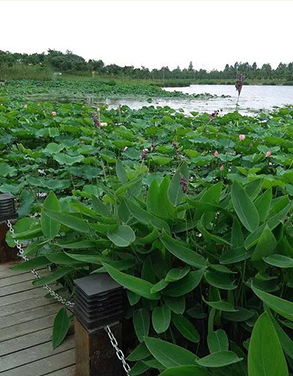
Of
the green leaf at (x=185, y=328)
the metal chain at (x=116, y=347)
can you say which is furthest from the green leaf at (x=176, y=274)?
the metal chain at (x=116, y=347)

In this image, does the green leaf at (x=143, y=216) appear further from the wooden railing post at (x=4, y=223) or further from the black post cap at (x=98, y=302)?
the wooden railing post at (x=4, y=223)

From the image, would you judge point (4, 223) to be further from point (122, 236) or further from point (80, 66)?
point (80, 66)

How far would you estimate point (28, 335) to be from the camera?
124 cm

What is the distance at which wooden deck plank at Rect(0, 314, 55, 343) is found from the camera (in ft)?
4.05

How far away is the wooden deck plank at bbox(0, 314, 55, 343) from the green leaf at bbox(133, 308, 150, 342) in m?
0.38

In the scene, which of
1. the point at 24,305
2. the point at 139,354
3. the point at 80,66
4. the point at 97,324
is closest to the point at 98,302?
the point at 97,324

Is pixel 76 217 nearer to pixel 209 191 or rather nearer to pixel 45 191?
pixel 209 191

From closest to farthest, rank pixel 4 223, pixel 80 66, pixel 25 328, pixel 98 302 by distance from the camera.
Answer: pixel 98 302, pixel 25 328, pixel 4 223, pixel 80 66

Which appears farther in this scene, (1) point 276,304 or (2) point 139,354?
(2) point 139,354

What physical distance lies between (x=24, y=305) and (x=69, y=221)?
0.41 metres

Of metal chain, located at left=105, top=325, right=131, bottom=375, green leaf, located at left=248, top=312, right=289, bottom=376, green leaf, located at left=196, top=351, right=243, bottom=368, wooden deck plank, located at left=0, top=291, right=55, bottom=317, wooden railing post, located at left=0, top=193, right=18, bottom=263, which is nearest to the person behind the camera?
green leaf, located at left=248, top=312, right=289, bottom=376

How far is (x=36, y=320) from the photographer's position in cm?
132

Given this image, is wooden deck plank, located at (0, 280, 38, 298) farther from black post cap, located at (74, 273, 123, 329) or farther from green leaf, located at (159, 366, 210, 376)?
green leaf, located at (159, 366, 210, 376)

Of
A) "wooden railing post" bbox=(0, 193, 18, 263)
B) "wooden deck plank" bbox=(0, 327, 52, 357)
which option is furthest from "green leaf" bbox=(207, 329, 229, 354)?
"wooden railing post" bbox=(0, 193, 18, 263)
